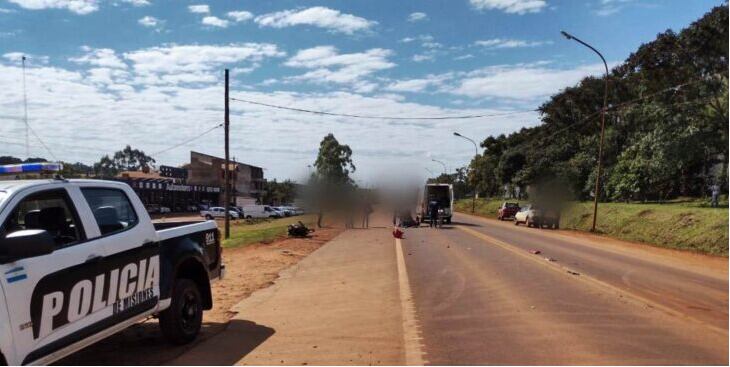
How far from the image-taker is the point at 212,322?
845cm

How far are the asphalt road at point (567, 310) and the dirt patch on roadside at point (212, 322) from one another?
8.94ft

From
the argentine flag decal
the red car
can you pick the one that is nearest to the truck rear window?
the argentine flag decal

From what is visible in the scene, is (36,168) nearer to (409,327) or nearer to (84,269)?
(84,269)

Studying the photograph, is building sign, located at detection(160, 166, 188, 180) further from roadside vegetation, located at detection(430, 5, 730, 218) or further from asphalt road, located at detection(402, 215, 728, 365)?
asphalt road, located at detection(402, 215, 728, 365)

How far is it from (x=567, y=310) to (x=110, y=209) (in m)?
6.14

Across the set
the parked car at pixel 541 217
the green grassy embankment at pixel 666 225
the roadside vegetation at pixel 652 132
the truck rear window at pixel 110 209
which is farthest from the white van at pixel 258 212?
the truck rear window at pixel 110 209

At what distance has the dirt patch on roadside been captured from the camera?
20.9 ft

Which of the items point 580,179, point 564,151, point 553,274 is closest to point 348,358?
point 553,274

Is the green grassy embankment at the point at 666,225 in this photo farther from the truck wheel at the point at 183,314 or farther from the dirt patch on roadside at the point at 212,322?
the truck wheel at the point at 183,314

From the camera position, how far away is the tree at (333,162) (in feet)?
108

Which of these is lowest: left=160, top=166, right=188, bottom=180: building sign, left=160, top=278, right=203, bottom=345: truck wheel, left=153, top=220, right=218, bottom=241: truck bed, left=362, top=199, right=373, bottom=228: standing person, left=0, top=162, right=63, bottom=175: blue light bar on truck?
left=160, top=278, right=203, bottom=345: truck wheel

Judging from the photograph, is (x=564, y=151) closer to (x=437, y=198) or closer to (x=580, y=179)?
(x=580, y=179)

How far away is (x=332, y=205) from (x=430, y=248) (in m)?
11.7

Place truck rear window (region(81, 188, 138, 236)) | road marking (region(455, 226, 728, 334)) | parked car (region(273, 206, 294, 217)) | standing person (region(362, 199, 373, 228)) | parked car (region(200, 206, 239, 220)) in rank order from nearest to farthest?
1. truck rear window (region(81, 188, 138, 236))
2. road marking (region(455, 226, 728, 334))
3. standing person (region(362, 199, 373, 228))
4. parked car (region(200, 206, 239, 220))
5. parked car (region(273, 206, 294, 217))
